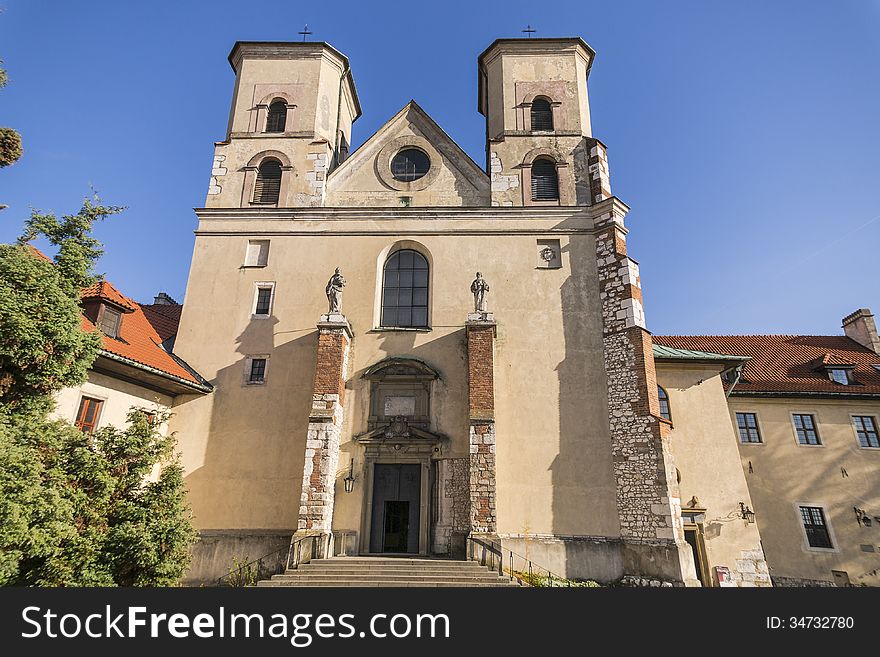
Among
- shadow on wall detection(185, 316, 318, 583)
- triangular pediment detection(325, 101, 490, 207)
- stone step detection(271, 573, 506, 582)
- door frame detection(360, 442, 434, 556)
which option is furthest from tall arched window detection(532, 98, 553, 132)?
stone step detection(271, 573, 506, 582)

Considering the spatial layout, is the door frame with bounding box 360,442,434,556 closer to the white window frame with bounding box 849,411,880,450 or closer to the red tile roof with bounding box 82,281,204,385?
the red tile roof with bounding box 82,281,204,385

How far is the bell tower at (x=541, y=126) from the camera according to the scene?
19.4 m

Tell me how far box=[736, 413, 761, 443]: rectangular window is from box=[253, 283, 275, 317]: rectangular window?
1887cm

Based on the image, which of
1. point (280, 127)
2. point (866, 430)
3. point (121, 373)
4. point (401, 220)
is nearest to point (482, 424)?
point (401, 220)

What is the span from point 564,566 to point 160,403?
12.7 meters

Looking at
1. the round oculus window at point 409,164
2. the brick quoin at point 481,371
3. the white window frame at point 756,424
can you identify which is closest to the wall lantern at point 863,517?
the white window frame at point 756,424

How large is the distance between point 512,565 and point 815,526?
1330 centimetres

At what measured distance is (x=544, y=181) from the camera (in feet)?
64.7

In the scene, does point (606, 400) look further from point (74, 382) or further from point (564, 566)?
A: point (74, 382)

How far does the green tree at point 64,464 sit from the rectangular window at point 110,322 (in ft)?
13.6

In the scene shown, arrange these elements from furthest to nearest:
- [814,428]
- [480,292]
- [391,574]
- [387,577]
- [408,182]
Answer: [814,428]
[408,182]
[480,292]
[391,574]
[387,577]

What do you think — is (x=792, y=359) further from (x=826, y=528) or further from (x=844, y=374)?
(x=826, y=528)

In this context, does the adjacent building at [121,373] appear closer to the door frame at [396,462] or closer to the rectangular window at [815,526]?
the door frame at [396,462]
